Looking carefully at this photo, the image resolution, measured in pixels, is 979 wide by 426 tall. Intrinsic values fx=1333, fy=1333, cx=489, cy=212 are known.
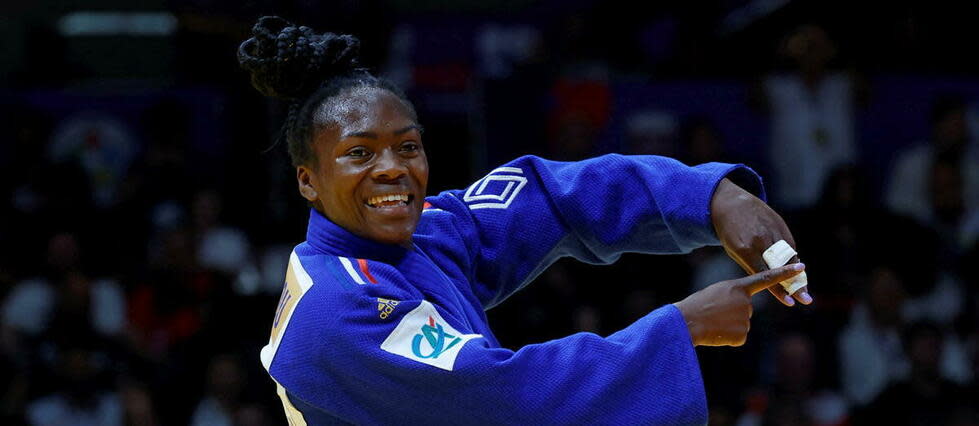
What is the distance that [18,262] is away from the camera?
6844 millimetres

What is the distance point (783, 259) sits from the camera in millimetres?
2689

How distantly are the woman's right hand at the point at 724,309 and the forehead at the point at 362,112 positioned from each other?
0.74m

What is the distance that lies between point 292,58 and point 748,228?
3.44 feet

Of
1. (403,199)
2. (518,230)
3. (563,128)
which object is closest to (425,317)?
(403,199)

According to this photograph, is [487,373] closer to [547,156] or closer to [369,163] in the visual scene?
[369,163]

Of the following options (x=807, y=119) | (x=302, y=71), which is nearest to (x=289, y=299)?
(x=302, y=71)

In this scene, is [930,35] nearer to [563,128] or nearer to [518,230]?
[563,128]

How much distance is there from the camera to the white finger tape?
2.65 metres

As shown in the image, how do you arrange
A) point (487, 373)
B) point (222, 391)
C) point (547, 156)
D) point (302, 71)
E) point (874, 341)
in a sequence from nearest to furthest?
point (487, 373) < point (302, 71) < point (222, 391) < point (874, 341) < point (547, 156)

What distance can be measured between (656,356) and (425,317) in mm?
476

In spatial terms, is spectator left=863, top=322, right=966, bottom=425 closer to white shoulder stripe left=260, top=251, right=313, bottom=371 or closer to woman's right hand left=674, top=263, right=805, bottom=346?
woman's right hand left=674, top=263, right=805, bottom=346

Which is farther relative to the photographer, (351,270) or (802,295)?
(351,270)

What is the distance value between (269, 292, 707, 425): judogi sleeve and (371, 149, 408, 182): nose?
0.29m

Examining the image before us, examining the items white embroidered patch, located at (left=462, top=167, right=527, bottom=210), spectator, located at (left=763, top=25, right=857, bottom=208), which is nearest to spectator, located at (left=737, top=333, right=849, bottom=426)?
spectator, located at (left=763, top=25, right=857, bottom=208)
